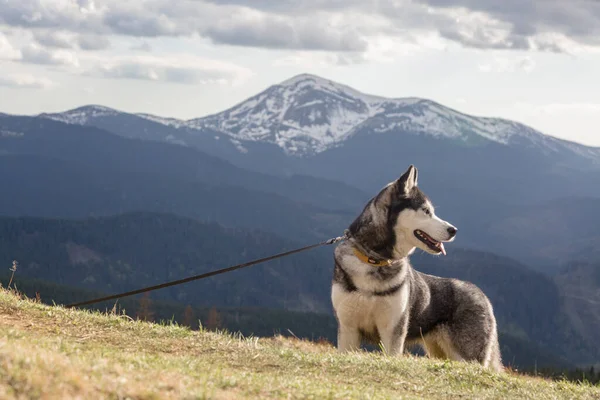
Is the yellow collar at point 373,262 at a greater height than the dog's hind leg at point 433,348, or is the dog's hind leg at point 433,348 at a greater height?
the yellow collar at point 373,262

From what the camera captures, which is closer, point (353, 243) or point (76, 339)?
point (76, 339)

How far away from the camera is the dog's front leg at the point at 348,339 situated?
15.3 metres

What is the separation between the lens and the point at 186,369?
A: 10.0 meters

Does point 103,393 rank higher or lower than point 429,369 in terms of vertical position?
higher

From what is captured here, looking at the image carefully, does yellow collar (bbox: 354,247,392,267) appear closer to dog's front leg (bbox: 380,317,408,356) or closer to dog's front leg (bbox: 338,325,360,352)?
dog's front leg (bbox: 380,317,408,356)

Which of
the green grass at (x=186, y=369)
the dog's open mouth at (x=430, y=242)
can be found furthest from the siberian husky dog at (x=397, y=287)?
the green grass at (x=186, y=369)

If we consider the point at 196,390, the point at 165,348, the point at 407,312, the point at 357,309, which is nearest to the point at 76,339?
the point at 165,348

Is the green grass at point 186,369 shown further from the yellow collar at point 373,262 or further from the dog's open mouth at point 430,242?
the dog's open mouth at point 430,242

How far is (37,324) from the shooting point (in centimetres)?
1312

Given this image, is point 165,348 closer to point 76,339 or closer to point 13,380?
point 76,339

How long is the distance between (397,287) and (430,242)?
1064 millimetres

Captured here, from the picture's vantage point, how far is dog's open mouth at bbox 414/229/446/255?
48.4ft

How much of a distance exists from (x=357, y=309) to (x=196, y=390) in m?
6.75

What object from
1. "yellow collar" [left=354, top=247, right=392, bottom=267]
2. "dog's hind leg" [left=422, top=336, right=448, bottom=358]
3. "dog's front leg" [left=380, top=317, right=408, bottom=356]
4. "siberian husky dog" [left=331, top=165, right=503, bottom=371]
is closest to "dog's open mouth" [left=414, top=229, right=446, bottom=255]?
"siberian husky dog" [left=331, top=165, right=503, bottom=371]
